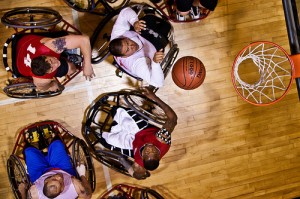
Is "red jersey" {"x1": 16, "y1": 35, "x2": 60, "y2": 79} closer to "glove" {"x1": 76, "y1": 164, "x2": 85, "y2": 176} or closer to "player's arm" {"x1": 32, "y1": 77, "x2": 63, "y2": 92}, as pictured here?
"player's arm" {"x1": 32, "y1": 77, "x2": 63, "y2": 92}

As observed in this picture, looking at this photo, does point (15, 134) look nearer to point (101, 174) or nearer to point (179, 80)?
point (101, 174)

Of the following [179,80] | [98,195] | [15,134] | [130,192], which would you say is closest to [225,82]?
[179,80]

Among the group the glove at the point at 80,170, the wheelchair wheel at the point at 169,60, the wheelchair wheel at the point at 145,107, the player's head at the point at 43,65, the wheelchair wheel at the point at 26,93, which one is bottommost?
the glove at the point at 80,170

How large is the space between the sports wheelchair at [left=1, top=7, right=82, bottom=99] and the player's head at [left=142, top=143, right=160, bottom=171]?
1.62 meters

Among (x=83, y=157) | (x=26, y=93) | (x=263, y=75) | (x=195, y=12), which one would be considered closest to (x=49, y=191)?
(x=83, y=157)

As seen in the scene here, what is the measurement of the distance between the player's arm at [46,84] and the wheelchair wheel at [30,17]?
678 mm

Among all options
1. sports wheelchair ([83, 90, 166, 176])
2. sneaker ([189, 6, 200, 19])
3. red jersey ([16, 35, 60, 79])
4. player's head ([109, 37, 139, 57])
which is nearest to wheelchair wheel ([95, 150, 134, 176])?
sports wheelchair ([83, 90, 166, 176])

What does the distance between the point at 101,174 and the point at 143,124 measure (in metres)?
1.25

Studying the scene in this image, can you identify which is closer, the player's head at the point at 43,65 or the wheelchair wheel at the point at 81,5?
the player's head at the point at 43,65

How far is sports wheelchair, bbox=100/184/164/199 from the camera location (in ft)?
17.2

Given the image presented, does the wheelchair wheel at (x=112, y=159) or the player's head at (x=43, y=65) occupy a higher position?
the player's head at (x=43, y=65)

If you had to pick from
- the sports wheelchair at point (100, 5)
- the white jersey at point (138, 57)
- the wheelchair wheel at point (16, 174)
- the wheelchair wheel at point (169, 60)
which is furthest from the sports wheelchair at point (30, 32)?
the wheelchair wheel at point (169, 60)

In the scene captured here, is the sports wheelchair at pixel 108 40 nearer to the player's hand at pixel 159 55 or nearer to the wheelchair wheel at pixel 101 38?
the wheelchair wheel at pixel 101 38

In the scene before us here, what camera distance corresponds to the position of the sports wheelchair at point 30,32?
447cm
